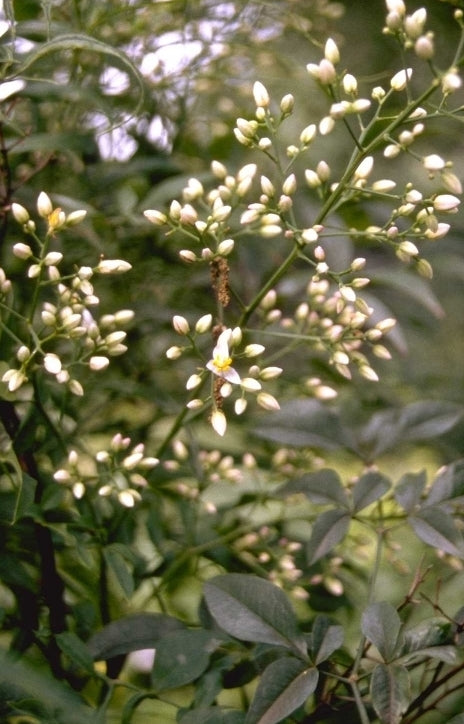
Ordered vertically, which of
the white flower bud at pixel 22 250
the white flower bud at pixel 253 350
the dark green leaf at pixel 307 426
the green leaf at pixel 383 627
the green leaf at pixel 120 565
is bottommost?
the dark green leaf at pixel 307 426

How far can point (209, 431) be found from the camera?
1148 mm

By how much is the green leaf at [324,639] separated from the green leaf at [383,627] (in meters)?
0.02

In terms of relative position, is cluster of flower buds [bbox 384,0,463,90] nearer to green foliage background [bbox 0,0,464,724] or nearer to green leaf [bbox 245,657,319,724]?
green foliage background [bbox 0,0,464,724]

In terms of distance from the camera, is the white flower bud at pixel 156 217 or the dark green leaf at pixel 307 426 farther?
the dark green leaf at pixel 307 426

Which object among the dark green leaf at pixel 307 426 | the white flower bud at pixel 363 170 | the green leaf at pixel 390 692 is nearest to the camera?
the green leaf at pixel 390 692

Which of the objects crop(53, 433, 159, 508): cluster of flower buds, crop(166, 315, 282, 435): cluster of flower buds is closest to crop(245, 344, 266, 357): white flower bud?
crop(166, 315, 282, 435): cluster of flower buds

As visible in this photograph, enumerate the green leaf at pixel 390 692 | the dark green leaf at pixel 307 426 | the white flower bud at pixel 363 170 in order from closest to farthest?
the green leaf at pixel 390 692
the white flower bud at pixel 363 170
the dark green leaf at pixel 307 426

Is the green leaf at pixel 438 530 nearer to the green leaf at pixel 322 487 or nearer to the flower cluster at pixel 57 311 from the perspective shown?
the green leaf at pixel 322 487

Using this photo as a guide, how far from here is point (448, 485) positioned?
65 centimetres

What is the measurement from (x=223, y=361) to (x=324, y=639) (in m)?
0.20

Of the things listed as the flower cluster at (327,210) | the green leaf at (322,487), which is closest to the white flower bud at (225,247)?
the flower cluster at (327,210)

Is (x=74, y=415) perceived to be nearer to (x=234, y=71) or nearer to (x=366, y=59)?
(x=234, y=71)

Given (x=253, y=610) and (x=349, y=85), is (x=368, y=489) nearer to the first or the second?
(x=253, y=610)

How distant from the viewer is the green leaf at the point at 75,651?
1.90 ft
